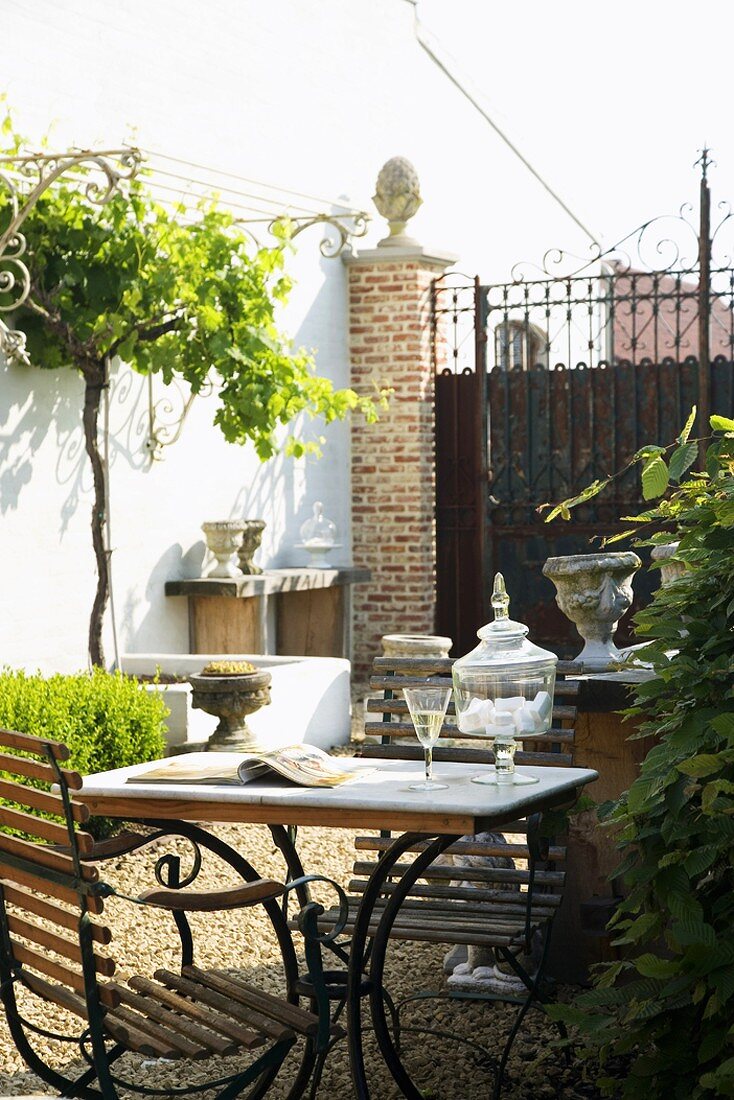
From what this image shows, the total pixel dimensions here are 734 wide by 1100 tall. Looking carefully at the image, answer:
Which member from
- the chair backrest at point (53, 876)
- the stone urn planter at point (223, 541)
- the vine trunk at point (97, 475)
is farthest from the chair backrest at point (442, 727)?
the stone urn planter at point (223, 541)

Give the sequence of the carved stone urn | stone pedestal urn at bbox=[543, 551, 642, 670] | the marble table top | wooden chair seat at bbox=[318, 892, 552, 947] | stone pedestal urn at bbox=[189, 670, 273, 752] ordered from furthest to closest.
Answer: the carved stone urn
stone pedestal urn at bbox=[189, 670, 273, 752]
stone pedestal urn at bbox=[543, 551, 642, 670]
wooden chair seat at bbox=[318, 892, 552, 947]
the marble table top

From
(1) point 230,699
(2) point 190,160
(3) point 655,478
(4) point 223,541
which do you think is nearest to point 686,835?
(3) point 655,478

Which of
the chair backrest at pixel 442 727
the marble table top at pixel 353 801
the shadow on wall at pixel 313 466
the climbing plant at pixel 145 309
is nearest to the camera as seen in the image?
the marble table top at pixel 353 801

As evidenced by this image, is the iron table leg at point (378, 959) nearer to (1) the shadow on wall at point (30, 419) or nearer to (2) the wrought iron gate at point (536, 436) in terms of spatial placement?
(1) the shadow on wall at point (30, 419)

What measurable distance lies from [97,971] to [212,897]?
25 cm

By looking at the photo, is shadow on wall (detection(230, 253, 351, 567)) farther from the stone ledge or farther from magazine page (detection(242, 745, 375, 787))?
magazine page (detection(242, 745, 375, 787))

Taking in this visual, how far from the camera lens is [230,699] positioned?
6457 millimetres

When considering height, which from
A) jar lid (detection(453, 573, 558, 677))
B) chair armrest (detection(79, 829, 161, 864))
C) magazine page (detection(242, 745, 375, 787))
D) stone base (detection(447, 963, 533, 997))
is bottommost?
stone base (detection(447, 963, 533, 997))

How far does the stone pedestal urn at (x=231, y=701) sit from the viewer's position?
6.43m

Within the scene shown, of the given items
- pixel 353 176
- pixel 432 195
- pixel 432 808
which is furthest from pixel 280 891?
pixel 432 195

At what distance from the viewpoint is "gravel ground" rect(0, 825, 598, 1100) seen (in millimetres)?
3482

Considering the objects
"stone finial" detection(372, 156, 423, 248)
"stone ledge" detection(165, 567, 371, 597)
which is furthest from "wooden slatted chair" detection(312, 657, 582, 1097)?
"stone finial" detection(372, 156, 423, 248)

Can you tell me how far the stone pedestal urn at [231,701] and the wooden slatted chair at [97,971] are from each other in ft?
10.8

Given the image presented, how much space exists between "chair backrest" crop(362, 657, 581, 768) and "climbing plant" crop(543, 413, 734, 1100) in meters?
0.62
